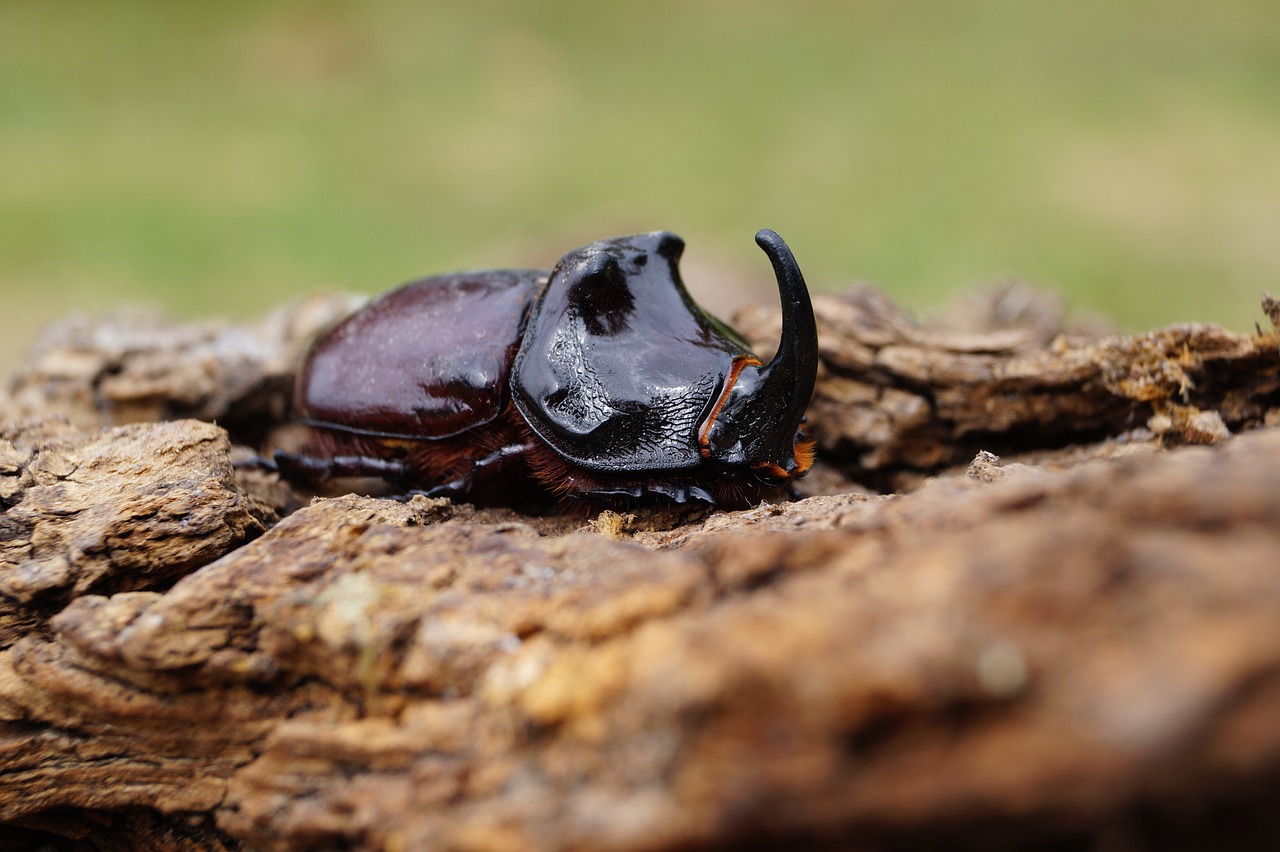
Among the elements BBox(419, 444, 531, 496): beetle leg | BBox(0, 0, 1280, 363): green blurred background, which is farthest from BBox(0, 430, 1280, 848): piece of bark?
BBox(0, 0, 1280, 363): green blurred background

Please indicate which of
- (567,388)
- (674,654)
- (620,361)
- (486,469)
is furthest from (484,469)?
(674,654)

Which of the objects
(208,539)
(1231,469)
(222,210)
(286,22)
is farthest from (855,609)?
(286,22)

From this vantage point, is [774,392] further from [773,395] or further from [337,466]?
[337,466]

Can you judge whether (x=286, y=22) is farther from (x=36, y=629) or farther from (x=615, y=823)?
(x=615, y=823)

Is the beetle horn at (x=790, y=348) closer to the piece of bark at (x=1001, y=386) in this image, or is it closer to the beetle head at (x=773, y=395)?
the beetle head at (x=773, y=395)

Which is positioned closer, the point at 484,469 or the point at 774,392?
the point at 774,392
